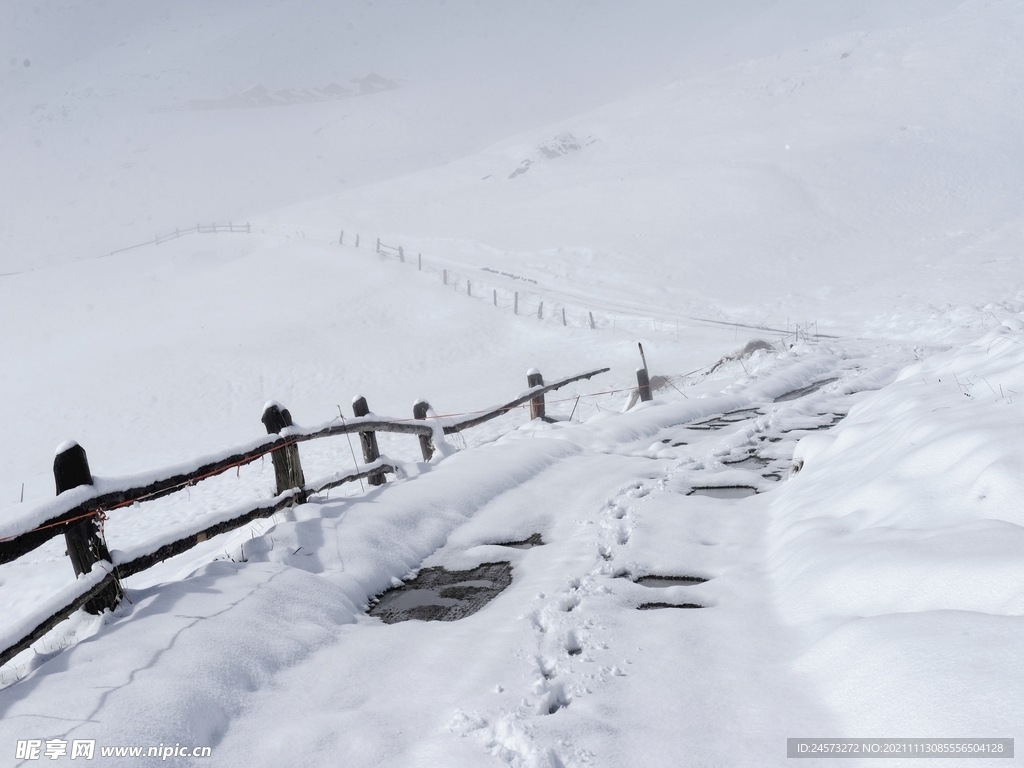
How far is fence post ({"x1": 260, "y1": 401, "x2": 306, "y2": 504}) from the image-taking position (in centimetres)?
576

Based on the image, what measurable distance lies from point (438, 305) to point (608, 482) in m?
23.1

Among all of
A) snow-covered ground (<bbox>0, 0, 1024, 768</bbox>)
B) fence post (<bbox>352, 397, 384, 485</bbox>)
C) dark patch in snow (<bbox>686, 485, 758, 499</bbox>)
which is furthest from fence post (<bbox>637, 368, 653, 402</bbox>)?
fence post (<bbox>352, 397, 384, 485</bbox>)

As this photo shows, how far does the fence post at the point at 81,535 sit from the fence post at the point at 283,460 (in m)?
1.90

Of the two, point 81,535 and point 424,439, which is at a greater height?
point 81,535

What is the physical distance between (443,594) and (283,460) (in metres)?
2.10

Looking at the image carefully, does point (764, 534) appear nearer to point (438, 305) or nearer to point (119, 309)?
point (438, 305)

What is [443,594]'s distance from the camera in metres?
4.54

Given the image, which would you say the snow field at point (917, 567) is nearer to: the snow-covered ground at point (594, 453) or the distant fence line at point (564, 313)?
the snow-covered ground at point (594, 453)

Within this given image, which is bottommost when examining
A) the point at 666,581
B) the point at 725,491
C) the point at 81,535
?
the point at 725,491

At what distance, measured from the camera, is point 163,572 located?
317 inches

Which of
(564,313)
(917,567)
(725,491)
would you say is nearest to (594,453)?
(725,491)

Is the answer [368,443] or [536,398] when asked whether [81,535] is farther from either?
[536,398]

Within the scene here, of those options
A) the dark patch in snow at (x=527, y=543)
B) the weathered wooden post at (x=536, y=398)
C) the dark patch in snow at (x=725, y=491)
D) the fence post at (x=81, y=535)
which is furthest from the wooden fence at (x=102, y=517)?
the weathered wooden post at (x=536, y=398)

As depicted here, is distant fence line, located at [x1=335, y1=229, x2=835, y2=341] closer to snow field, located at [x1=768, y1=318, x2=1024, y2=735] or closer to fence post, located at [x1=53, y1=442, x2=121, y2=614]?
snow field, located at [x1=768, y1=318, x2=1024, y2=735]
